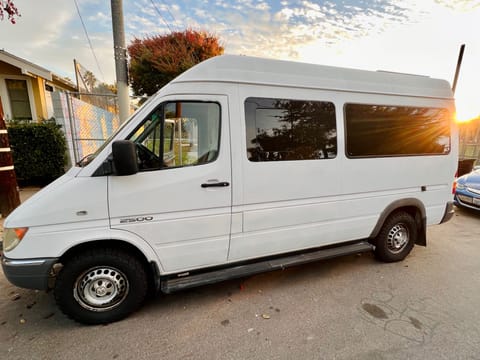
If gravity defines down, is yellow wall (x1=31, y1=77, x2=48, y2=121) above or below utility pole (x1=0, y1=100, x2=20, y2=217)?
above

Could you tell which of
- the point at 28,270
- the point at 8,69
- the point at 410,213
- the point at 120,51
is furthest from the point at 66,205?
the point at 8,69

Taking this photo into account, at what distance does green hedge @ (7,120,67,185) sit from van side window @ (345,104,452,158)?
7.25 m

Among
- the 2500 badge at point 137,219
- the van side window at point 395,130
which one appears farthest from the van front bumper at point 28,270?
the van side window at point 395,130

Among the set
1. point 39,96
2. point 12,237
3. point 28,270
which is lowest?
point 28,270

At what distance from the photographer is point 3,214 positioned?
4629 millimetres

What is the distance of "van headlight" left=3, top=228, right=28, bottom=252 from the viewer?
2039mm

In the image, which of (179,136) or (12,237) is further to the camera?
(179,136)

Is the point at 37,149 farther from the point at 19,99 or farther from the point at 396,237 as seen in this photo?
the point at 396,237

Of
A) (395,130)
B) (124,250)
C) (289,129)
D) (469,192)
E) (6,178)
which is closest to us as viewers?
(124,250)

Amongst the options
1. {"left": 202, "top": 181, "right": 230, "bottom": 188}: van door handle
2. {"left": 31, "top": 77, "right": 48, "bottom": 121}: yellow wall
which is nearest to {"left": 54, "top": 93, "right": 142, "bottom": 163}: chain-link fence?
{"left": 31, "top": 77, "right": 48, "bottom": 121}: yellow wall

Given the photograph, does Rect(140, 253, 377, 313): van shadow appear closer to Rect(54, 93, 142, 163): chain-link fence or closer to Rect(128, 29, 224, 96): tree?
Rect(54, 93, 142, 163): chain-link fence

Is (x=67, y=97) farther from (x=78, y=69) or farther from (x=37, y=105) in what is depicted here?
(x=37, y=105)

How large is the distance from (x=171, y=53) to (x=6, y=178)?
1199 centimetres

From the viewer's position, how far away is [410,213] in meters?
3.67
